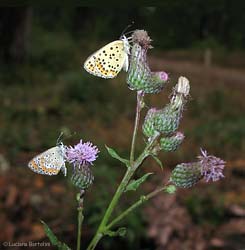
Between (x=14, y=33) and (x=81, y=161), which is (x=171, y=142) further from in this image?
(x=14, y=33)

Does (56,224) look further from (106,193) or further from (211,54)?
(211,54)

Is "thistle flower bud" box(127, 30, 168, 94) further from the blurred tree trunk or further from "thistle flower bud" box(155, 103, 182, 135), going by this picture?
the blurred tree trunk

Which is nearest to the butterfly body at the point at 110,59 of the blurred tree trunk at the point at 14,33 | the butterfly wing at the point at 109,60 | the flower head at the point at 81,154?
the butterfly wing at the point at 109,60

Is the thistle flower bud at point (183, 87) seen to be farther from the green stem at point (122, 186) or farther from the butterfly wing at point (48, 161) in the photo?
the butterfly wing at point (48, 161)

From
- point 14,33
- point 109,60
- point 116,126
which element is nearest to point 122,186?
point 109,60

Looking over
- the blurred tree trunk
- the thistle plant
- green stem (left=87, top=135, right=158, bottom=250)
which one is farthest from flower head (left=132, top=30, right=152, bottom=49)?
the blurred tree trunk
